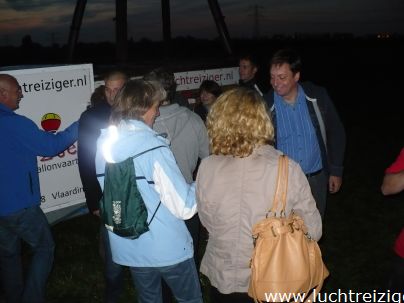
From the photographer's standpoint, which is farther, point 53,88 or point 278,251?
point 53,88

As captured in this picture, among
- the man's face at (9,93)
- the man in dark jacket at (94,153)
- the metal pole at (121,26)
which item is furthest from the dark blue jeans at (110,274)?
the metal pole at (121,26)

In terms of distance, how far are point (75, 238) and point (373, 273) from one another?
11.7ft

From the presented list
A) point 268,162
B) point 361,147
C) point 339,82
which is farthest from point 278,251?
point 339,82

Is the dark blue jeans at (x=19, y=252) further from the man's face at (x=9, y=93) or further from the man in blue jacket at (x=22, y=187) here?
the man's face at (x=9, y=93)

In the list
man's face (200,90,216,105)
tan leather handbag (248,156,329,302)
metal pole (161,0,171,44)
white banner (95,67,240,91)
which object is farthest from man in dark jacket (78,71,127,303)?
metal pole (161,0,171,44)

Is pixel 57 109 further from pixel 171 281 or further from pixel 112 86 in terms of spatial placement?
pixel 171 281

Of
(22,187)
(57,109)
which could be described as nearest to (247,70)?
(57,109)

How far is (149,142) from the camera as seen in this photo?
90.7 inches

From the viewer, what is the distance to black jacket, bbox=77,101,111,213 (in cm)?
337

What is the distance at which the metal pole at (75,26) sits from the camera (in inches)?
266

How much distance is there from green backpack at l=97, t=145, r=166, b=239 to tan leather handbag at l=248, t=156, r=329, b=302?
0.65 m

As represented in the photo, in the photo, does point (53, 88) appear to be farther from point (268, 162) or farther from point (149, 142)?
point (268, 162)

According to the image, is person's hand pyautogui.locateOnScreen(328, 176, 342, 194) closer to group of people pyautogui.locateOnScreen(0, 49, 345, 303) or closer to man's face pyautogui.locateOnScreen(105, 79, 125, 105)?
group of people pyautogui.locateOnScreen(0, 49, 345, 303)

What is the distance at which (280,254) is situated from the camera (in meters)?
→ 2.07
